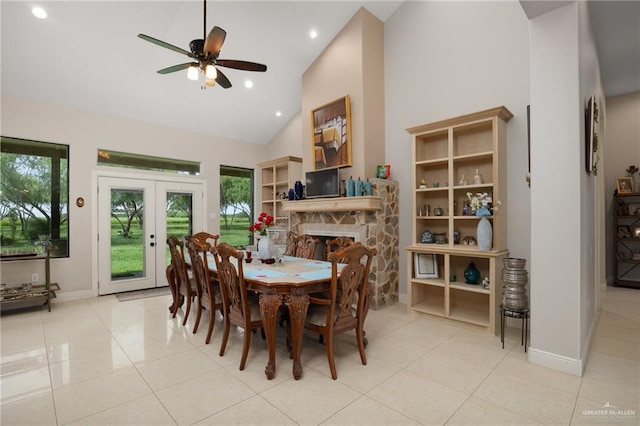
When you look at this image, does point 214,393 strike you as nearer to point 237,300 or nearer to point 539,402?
point 237,300

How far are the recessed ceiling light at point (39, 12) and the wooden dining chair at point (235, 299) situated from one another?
3369 mm

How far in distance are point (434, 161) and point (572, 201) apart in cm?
172

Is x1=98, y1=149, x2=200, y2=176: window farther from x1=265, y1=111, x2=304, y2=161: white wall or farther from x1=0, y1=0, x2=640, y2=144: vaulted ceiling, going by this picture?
x1=265, y1=111, x2=304, y2=161: white wall

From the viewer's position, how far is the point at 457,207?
4.12 meters

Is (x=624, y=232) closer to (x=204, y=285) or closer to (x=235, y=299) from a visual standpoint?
(x=235, y=299)

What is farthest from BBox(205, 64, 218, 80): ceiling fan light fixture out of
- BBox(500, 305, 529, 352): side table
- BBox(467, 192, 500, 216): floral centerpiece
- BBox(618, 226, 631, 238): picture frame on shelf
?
BBox(618, 226, 631, 238): picture frame on shelf

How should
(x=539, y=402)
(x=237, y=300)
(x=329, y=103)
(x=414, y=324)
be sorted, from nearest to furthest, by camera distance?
1. (x=539, y=402)
2. (x=237, y=300)
3. (x=414, y=324)
4. (x=329, y=103)

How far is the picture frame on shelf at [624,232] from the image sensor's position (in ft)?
17.9

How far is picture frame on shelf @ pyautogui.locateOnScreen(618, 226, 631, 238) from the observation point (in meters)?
5.46

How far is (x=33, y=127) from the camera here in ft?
15.0

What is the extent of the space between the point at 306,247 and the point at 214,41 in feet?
8.18

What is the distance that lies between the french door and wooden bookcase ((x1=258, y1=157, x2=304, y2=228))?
1447mm

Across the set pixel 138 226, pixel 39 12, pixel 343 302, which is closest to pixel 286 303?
pixel 343 302

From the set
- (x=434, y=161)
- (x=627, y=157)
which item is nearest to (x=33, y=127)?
(x=434, y=161)
